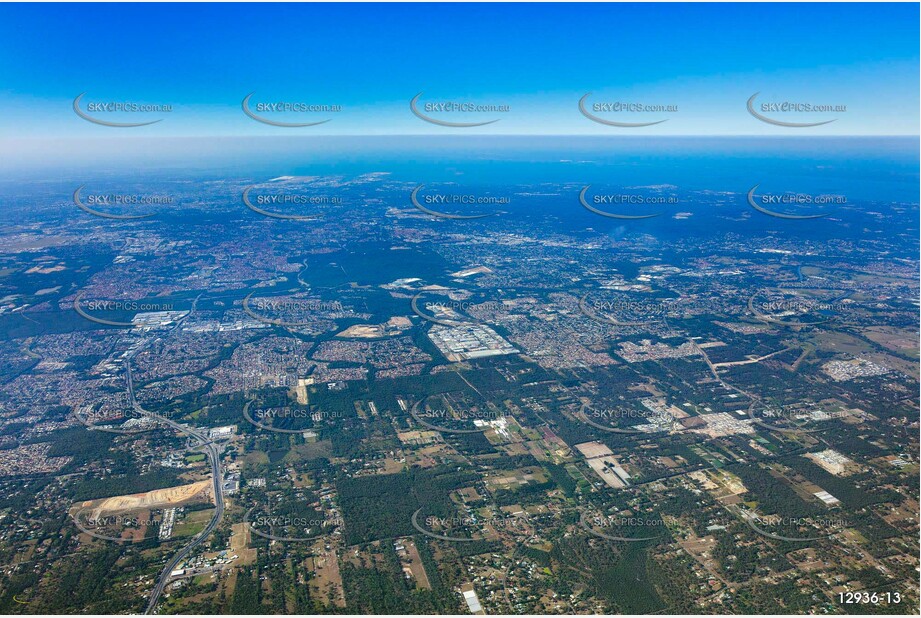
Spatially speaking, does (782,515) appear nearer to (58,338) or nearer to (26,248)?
(58,338)

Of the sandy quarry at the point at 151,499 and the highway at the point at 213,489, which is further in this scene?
the sandy quarry at the point at 151,499

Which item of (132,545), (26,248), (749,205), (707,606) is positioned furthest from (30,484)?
(749,205)

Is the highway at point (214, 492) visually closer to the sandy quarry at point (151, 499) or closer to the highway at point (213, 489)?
the highway at point (213, 489)

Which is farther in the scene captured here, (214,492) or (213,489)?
(213,489)

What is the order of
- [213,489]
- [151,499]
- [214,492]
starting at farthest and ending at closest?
1. [213,489]
2. [214,492]
3. [151,499]

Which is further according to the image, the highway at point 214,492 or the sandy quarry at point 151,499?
the sandy quarry at point 151,499

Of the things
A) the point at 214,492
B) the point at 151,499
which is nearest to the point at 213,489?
the point at 214,492

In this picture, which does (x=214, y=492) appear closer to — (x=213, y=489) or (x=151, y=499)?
(x=213, y=489)

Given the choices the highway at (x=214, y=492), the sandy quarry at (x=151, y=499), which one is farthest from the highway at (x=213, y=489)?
the sandy quarry at (x=151, y=499)

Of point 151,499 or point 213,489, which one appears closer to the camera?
point 151,499

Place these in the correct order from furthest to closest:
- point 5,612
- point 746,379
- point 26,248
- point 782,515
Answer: point 26,248
point 746,379
point 782,515
point 5,612

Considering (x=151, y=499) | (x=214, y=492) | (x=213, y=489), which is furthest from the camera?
(x=213, y=489)
